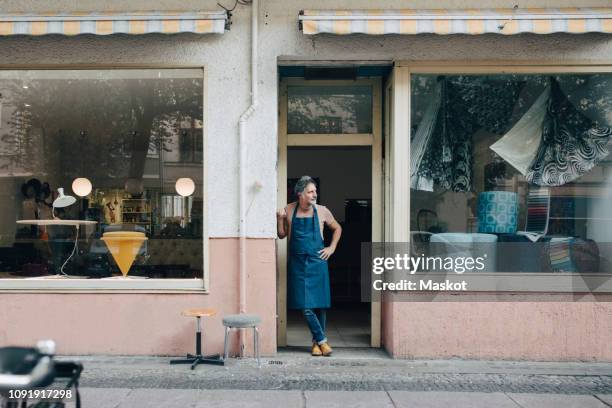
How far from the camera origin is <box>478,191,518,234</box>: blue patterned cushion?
714 centimetres

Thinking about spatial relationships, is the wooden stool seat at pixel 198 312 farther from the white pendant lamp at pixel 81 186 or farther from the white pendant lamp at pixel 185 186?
the white pendant lamp at pixel 81 186

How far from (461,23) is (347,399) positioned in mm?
3810

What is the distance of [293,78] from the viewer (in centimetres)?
751

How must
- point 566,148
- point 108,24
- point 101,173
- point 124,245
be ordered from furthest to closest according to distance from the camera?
point 101,173 < point 124,245 < point 566,148 < point 108,24

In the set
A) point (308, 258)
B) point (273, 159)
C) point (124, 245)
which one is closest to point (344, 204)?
point (308, 258)

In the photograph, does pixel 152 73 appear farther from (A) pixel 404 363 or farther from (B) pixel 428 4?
(A) pixel 404 363

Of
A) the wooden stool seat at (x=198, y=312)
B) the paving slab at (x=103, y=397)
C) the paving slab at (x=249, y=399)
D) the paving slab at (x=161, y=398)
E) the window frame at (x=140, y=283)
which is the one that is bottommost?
the paving slab at (x=249, y=399)

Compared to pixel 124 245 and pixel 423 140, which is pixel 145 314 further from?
pixel 423 140

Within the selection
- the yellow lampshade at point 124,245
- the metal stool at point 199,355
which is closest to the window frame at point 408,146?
the metal stool at point 199,355

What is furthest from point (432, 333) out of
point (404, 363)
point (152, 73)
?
point (152, 73)

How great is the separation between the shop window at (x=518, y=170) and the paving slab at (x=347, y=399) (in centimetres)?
210

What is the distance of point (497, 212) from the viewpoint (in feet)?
23.5

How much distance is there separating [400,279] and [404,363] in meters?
0.90

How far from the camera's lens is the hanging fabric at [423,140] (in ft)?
23.3
